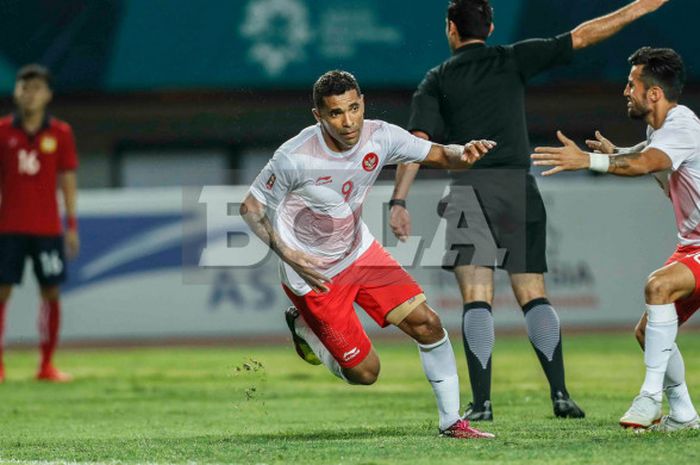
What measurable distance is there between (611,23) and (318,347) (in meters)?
2.58

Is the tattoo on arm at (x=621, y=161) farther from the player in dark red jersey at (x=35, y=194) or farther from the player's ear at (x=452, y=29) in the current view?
the player in dark red jersey at (x=35, y=194)

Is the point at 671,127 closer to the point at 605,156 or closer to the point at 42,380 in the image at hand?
the point at 605,156

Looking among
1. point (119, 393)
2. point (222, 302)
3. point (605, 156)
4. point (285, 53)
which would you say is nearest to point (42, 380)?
point (119, 393)

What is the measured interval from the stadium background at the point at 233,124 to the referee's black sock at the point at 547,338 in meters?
6.49

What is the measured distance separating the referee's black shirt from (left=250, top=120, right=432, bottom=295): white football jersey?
110 centimetres

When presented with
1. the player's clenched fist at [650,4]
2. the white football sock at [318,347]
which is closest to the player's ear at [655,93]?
the player's clenched fist at [650,4]

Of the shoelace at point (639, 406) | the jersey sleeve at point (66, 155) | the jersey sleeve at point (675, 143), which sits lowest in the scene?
the shoelace at point (639, 406)

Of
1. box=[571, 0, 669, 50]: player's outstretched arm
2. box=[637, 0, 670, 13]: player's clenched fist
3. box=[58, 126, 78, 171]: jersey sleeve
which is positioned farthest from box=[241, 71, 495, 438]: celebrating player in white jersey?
box=[58, 126, 78, 171]: jersey sleeve

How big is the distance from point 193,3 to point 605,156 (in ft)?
43.1

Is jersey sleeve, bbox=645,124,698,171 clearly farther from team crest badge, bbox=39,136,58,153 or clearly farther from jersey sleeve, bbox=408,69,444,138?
team crest badge, bbox=39,136,58,153

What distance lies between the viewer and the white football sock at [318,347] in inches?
307

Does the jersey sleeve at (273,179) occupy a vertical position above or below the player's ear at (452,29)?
below

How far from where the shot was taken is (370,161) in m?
7.28

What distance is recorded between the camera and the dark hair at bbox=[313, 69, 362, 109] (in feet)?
23.0
